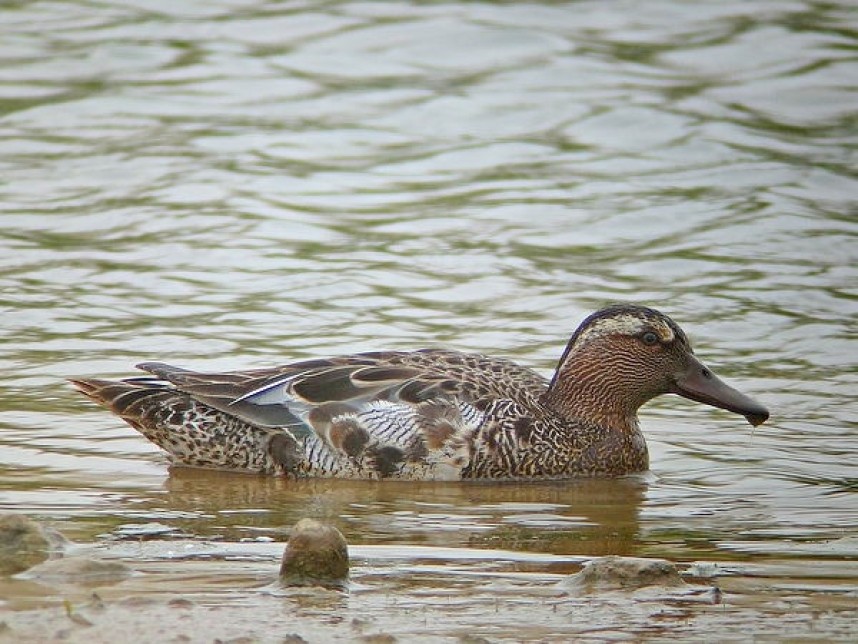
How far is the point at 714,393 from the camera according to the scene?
10531 millimetres

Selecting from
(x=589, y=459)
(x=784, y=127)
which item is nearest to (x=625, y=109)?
(x=784, y=127)

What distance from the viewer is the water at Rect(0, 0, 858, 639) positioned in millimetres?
8883

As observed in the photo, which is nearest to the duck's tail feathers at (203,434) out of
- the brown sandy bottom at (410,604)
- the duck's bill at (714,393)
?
the duck's bill at (714,393)

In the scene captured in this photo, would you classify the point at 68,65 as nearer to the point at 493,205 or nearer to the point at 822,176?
the point at 493,205

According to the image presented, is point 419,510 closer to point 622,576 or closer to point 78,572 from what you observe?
point 622,576

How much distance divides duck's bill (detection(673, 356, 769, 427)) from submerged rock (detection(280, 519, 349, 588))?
13.5 feet

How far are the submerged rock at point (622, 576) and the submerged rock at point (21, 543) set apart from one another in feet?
6.44

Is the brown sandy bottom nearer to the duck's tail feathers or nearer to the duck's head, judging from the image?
the duck's tail feathers

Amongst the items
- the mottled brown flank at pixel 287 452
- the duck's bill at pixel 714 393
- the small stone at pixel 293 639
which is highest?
the small stone at pixel 293 639

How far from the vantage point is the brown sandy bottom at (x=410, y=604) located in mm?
6090

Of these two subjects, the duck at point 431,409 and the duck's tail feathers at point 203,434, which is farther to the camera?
the duck's tail feathers at point 203,434

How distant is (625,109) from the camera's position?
18.2 metres

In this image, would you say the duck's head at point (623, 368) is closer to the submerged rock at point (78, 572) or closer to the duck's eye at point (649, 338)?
the duck's eye at point (649, 338)

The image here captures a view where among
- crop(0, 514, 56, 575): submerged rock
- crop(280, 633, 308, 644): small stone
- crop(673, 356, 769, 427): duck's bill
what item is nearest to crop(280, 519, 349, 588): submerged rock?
crop(280, 633, 308, 644): small stone
